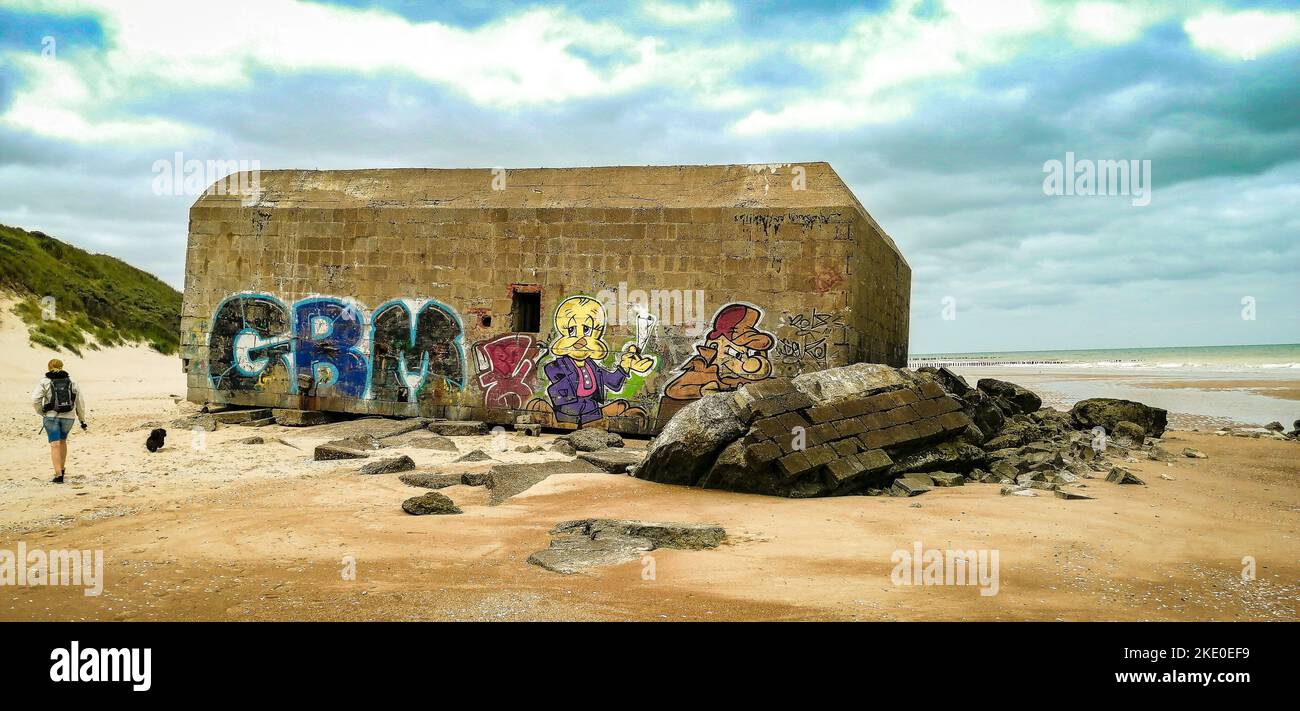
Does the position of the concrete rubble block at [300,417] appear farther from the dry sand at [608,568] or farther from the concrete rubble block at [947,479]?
the concrete rubble block at [947,479]

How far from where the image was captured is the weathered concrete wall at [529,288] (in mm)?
11883

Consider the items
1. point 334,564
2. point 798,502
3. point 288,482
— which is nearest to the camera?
point 334,564

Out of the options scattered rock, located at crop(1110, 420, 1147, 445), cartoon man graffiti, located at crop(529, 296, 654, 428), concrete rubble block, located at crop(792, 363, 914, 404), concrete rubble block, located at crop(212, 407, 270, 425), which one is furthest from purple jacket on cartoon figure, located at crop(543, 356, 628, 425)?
scattered rock, located at crop(1110, 420, 1147, 445)

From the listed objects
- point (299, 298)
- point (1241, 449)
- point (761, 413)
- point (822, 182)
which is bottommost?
point (1241, 449)

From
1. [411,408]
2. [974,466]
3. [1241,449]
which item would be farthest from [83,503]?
[1241,449]

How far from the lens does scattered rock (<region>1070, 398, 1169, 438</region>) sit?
1391 cm

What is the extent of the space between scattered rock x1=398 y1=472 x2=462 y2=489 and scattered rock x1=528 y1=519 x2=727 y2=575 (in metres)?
2.53

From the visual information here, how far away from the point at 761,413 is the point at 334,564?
5058 millimetres

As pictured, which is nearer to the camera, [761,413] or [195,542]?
[195,542]

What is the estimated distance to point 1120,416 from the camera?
14070mm

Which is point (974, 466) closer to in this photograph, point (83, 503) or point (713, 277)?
point (713, 277)

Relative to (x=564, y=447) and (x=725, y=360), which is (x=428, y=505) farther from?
(x=725, y=360)

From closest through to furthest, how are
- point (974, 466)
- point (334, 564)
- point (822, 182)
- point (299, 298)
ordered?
point (334, 564), point (974, 466), point (822, 182), point (299, 298)

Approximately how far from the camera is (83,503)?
7348 millimetres
